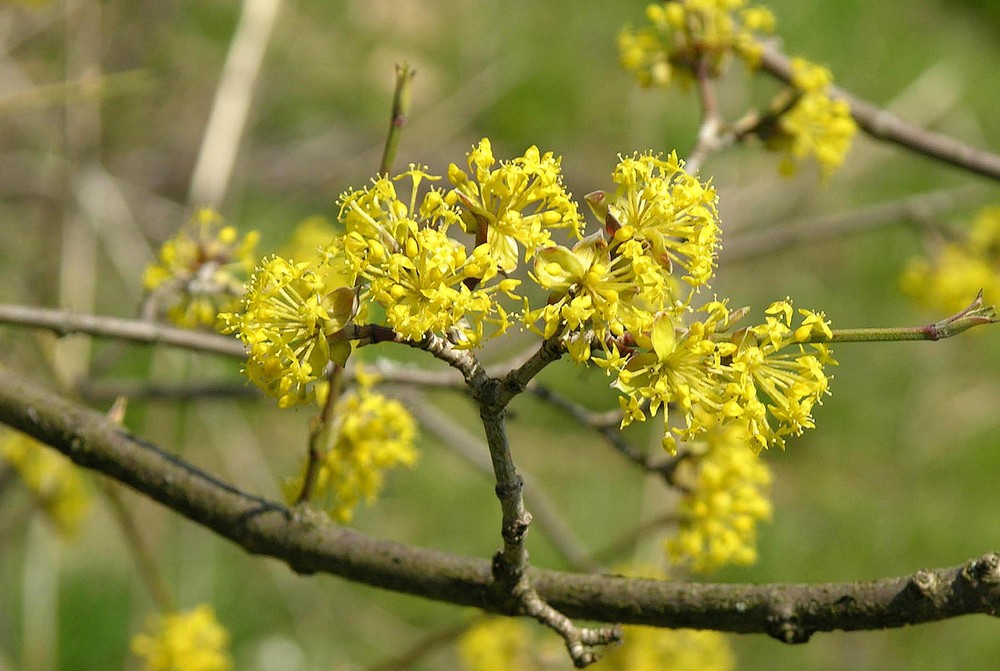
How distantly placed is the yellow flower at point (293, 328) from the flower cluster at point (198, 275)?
2.39ft

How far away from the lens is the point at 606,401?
13.3ft

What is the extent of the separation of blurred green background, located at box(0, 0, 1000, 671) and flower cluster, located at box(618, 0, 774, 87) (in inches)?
62.5

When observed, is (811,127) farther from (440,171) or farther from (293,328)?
(440,171)

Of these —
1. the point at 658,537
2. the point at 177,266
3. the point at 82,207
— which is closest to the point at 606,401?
the point at 658,537

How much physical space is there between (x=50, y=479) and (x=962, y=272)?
2656 millimetres

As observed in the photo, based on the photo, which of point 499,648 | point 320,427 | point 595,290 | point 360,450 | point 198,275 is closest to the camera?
point 595,290

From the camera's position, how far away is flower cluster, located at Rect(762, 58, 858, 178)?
2012 mm

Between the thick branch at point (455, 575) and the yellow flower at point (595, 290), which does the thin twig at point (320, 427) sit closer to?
the thick branch at point (455, 575)

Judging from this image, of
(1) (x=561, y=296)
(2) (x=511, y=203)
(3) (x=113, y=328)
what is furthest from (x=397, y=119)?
(3) (x=113, y=328)

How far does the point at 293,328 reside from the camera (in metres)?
1.23

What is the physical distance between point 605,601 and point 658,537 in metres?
1.89

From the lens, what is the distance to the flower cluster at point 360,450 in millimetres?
1688

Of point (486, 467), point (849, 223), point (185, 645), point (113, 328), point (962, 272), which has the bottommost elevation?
point (185, 645)

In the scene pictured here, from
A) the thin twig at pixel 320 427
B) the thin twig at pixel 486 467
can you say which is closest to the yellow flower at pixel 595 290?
the thin twig at pixel 320 427
